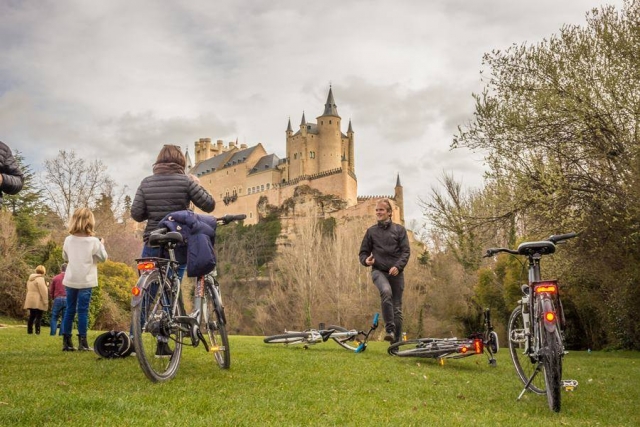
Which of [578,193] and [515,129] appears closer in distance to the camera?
[578,193]

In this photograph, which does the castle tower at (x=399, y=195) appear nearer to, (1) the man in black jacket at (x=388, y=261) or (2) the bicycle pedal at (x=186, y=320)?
(1) the man in black jacket at (x=388, y=261)

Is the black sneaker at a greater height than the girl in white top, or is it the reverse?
the girl in white top

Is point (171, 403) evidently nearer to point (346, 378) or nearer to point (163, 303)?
point (163, 303)

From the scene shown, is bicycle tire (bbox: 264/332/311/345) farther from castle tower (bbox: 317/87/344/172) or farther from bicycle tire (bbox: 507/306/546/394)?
castle tower (bbox: 317/87/344/172)

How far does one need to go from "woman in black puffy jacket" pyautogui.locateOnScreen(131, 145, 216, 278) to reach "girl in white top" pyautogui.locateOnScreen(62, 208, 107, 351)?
126 cm

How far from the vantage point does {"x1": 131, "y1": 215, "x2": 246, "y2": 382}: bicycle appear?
445cm

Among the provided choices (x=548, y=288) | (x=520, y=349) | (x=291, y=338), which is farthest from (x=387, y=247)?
(x=548, y=288)

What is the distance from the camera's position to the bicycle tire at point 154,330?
4352 millimetres

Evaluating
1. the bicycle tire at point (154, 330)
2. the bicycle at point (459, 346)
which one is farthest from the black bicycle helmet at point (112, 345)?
the bicycle at point (459, 346)

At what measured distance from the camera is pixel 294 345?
30.8ft

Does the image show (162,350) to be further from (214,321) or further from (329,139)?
(329,139)

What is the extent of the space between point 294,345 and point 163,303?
4.89 metres

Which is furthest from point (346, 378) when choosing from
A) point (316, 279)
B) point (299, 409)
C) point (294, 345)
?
point (316, 279)

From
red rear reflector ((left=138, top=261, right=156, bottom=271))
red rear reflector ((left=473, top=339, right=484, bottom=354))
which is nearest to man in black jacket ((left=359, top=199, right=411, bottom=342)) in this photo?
red rear reflector ((left=473, top=339, right=484, bottom=354))
